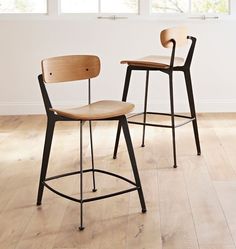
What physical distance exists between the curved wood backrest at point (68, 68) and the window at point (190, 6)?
2434mm

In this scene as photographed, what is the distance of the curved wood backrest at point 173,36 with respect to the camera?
3.57m

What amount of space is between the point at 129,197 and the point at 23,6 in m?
2.91

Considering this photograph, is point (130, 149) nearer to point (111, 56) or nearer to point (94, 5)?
point (111, 56)

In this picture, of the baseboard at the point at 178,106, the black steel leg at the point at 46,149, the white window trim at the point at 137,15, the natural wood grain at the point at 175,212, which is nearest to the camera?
the natural wood grain at the point at 175,212

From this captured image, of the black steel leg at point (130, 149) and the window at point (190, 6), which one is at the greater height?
the window at point (190, 6)

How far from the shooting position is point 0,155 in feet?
13.2

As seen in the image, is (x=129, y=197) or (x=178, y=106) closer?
(x=129, y=197)

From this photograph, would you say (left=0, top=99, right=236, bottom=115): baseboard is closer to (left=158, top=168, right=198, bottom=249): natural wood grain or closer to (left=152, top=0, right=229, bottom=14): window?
(left=152, top=0, right=229, bottom=14): window

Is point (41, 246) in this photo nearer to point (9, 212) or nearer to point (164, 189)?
point (9, 212)

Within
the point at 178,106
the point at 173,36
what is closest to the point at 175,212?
the point at 173,36

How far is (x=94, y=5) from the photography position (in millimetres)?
5328

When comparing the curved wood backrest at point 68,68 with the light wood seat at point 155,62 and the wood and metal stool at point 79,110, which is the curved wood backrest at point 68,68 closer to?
the wood and metal stool at point 79,110

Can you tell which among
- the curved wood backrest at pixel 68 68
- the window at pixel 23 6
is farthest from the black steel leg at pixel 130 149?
the window at pixel 23 6

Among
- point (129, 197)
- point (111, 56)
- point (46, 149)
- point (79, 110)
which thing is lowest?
point (129, 197)
